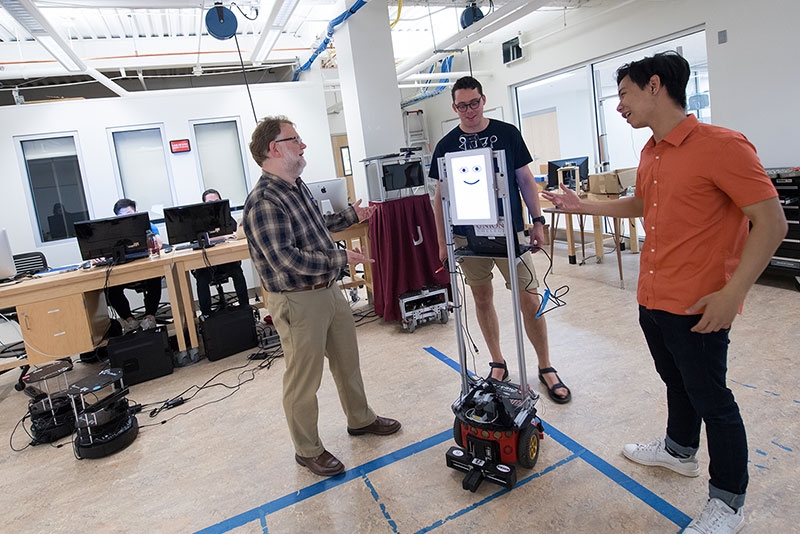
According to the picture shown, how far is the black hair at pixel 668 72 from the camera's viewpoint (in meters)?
1.50

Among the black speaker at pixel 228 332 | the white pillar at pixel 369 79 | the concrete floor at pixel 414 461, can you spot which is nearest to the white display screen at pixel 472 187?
the concrete floor at pixel 414 461

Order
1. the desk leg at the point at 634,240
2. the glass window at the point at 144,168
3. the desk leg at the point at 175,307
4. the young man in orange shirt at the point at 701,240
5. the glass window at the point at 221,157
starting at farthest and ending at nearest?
the glass window at the point at 221,157
the glass window at the point at 144,168
the desk leg at the point at 634,240
the desk leg at the point at 175,307
the young man in orange shirt at the point at 701,240

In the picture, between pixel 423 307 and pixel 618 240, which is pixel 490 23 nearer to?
pixel 618 240

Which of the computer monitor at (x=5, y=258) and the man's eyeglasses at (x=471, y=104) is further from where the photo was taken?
the computer monitor at (x=5, y=258)

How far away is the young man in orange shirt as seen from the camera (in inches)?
53.8

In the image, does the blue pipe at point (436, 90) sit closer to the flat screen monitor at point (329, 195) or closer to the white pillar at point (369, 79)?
the white pillar at point (369, 79)

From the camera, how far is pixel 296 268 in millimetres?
2055

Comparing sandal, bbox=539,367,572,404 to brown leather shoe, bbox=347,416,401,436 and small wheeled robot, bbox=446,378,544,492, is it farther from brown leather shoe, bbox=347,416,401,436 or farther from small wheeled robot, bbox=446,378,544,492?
brown leather shoe, bbox=347,416,401,436

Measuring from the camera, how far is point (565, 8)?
6512 mm

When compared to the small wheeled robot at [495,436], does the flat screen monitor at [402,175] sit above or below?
above

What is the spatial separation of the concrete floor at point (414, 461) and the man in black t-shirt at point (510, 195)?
34 cm

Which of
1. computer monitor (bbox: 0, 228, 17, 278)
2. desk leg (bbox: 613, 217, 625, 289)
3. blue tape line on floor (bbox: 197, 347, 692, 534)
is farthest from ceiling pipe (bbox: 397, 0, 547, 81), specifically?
computer monitor (bbox: 0, 228, 17, 278)

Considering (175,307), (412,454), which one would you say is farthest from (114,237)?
(412,454)

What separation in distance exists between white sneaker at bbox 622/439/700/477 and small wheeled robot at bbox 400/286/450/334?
221cm
